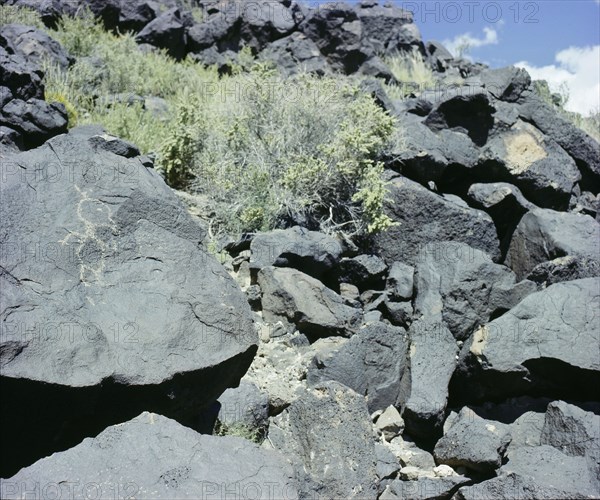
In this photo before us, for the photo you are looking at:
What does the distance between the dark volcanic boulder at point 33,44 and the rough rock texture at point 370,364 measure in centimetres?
666

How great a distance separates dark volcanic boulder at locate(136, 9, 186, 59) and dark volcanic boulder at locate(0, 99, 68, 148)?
7027mm

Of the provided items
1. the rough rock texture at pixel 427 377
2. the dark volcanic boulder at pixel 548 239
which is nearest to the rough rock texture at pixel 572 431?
the rough rock texture at pixel 427 377

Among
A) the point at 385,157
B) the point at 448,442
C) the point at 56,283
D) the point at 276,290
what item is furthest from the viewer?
the point at 385,157

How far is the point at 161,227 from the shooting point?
4406mm

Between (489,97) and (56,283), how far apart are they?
654 centimetres

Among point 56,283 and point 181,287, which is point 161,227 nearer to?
point 181,287

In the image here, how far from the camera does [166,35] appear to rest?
13.5 meters

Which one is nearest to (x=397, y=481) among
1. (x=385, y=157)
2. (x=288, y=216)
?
(x=288, y=216)

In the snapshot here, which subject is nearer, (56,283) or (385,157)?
(56,283)

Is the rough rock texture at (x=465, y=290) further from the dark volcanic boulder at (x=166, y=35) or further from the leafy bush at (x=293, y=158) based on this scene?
the dark volcanic boulder at (x=166, y=35)

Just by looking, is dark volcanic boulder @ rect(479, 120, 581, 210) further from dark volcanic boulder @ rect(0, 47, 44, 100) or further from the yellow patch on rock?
dark volcanic boulder @ rect(0, 47, 44, 100)

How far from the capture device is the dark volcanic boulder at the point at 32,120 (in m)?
6.54

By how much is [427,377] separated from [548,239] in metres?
2.46

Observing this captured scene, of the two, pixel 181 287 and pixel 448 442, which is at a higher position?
pixel 181 287
